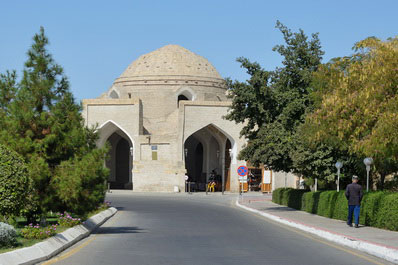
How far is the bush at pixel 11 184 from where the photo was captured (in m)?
11.7

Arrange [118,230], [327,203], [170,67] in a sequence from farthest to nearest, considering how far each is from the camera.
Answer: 1. [170,67]
2. [327,203]
3. [118,230]

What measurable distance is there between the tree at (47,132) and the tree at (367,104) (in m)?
7.34

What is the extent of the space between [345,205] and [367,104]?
16.1 feet

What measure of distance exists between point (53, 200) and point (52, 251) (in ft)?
13.4

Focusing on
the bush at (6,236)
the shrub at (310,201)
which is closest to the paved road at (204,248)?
the bush at (6,236)

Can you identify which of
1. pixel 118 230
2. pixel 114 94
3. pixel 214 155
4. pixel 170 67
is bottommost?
pixel 118 230

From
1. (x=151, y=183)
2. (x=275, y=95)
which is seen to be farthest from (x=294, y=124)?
(x=151, y=183)

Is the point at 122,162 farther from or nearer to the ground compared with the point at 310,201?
farther from the ground

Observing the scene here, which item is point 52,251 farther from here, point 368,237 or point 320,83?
point 320,83

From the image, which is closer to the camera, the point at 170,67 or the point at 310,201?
the point at 310,201

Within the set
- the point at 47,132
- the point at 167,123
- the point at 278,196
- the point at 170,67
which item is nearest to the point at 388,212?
the point at 47,132

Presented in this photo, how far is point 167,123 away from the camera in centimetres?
6681

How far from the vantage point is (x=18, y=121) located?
1599 centimetres

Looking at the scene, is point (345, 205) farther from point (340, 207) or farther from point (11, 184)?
point (11, 184)
